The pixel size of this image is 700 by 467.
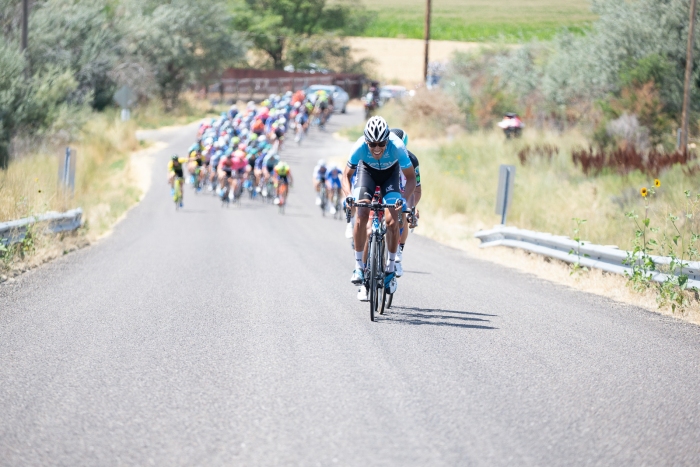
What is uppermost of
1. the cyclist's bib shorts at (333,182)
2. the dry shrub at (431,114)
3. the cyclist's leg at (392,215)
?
the dry shrub at (431,114)

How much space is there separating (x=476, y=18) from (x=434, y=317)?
11241 cm

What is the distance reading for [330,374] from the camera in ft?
22.3

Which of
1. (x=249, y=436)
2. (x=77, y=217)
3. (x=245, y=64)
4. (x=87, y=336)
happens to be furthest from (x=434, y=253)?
(x=245, y=64)

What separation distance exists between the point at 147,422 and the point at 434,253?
12.5 meters

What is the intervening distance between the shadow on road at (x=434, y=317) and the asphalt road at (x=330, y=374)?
31 mm

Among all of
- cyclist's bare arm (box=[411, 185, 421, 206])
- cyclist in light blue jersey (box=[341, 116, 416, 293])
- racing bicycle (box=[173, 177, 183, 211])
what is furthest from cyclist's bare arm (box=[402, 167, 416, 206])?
racing bicycle (box=[173, 177, 183, 211])

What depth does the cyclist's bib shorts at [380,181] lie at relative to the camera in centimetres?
937

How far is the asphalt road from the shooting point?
5.22 metres

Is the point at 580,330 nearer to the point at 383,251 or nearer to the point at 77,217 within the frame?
the point at 383,251

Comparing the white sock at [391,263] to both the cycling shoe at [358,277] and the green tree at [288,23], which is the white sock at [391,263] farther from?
the green tree at [288,23]

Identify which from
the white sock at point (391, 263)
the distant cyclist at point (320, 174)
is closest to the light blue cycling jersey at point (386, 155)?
the white sock at point (391, 263)

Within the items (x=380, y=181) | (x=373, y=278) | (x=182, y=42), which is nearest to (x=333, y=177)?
(x=380, y=181)

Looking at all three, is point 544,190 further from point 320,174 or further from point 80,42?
point 80,42

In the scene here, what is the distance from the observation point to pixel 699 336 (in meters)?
8.73
